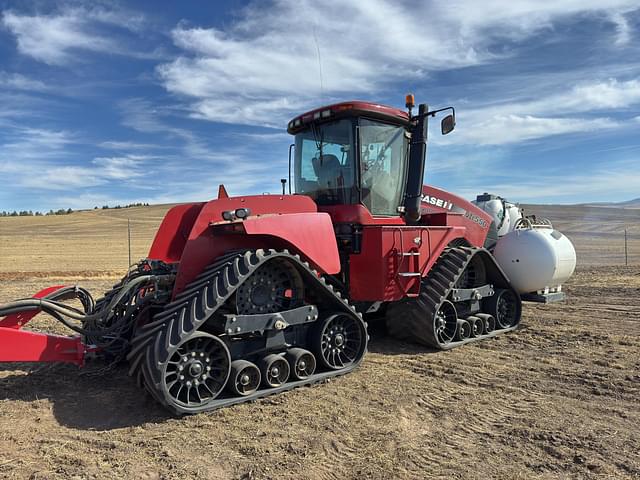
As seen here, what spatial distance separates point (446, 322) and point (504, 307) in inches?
60.9

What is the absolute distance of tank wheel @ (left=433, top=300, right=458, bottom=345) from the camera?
6746 mm

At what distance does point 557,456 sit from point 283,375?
2.48 meters

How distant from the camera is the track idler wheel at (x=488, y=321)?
7411mm

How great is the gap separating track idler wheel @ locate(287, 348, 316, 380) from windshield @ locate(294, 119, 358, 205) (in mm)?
1994

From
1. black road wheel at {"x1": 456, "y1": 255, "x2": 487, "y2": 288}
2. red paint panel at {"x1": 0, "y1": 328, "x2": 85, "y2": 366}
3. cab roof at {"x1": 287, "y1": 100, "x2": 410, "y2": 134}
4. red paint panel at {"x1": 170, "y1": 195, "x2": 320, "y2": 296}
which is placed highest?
cab roof at {"x1": 287, "y1": 100, "x2": 410, "y2": 134}

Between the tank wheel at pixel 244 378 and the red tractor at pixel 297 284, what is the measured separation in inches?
0.4

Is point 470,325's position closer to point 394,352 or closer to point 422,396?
point 394,352

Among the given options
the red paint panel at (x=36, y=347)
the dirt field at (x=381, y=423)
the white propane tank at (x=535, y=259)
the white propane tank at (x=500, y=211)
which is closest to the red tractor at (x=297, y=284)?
the red paint panel at (x=36, y=347)

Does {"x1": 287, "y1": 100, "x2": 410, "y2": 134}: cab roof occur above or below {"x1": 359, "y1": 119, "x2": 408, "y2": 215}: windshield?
above

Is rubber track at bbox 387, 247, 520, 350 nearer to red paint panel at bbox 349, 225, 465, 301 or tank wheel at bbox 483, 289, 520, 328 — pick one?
red paint panel at bbox 349, 225, 465, 301

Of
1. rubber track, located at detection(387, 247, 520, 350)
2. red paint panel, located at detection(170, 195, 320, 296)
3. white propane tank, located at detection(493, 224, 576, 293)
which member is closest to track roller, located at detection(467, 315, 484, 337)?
rubber track, located at detection(387, 247, 520, 350)

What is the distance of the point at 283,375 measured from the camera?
4.96 m

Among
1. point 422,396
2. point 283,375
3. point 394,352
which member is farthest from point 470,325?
point 283,375

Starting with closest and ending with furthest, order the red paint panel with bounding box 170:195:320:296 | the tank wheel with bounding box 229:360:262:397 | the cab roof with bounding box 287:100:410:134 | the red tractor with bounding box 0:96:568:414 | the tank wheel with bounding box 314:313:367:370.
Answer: the red tractor with bounding box 0:96:568:414 → the tank wheel with bounding box 229:360:262:397 → the red paint panel with bounding box 170:195:320:296 → the tank wheel with bounding box 314:313:367:370 → the cab roof with bounding box 287:100:410:134
